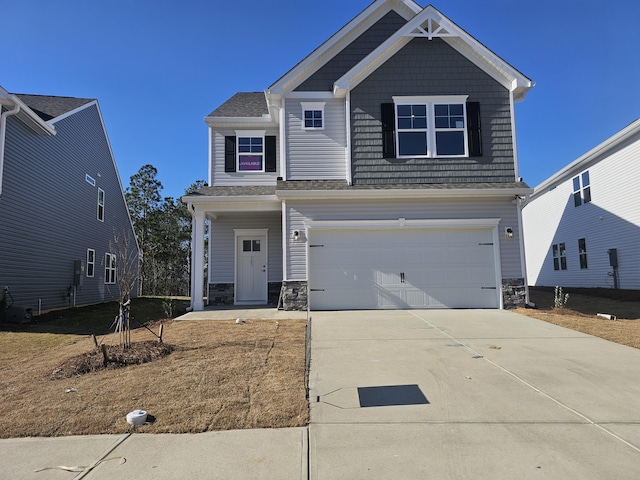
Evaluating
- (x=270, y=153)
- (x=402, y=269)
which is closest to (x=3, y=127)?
(x=270, y=153)

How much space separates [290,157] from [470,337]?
6.98 m

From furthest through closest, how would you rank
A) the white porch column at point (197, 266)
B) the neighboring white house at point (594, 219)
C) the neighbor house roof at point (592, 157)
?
1. the neighboring white house at point (594, 219)
2. the neighbor house roof at point (592, 157)
3. the white porch column at point (197, 266)

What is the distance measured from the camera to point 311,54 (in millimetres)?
11797

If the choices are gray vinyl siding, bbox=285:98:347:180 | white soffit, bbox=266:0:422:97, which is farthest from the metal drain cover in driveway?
white soffit, bbox=266:0:422:97

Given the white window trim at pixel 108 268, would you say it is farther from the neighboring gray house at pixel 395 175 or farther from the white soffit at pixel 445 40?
the white soffit at pixel 445 40

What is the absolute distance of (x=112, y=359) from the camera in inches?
217

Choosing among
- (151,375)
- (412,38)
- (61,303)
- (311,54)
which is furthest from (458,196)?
(61,303)

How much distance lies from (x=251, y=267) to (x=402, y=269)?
503cm

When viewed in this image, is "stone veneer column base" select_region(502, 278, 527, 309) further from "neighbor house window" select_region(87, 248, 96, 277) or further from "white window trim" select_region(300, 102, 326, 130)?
"neighbor house window" select_region(87, 248, 96, 277)

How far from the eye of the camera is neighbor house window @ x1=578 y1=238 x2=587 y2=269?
17.4 metres

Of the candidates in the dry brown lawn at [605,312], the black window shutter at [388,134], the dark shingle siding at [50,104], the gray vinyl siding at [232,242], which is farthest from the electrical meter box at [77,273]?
the dry brown lawn at [605,312]

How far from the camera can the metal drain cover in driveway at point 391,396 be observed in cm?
416

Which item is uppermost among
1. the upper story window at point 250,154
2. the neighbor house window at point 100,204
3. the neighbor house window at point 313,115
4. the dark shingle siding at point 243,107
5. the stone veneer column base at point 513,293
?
the dark shingle siding at point 243,107

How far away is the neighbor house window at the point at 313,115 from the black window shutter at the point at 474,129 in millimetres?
4078
